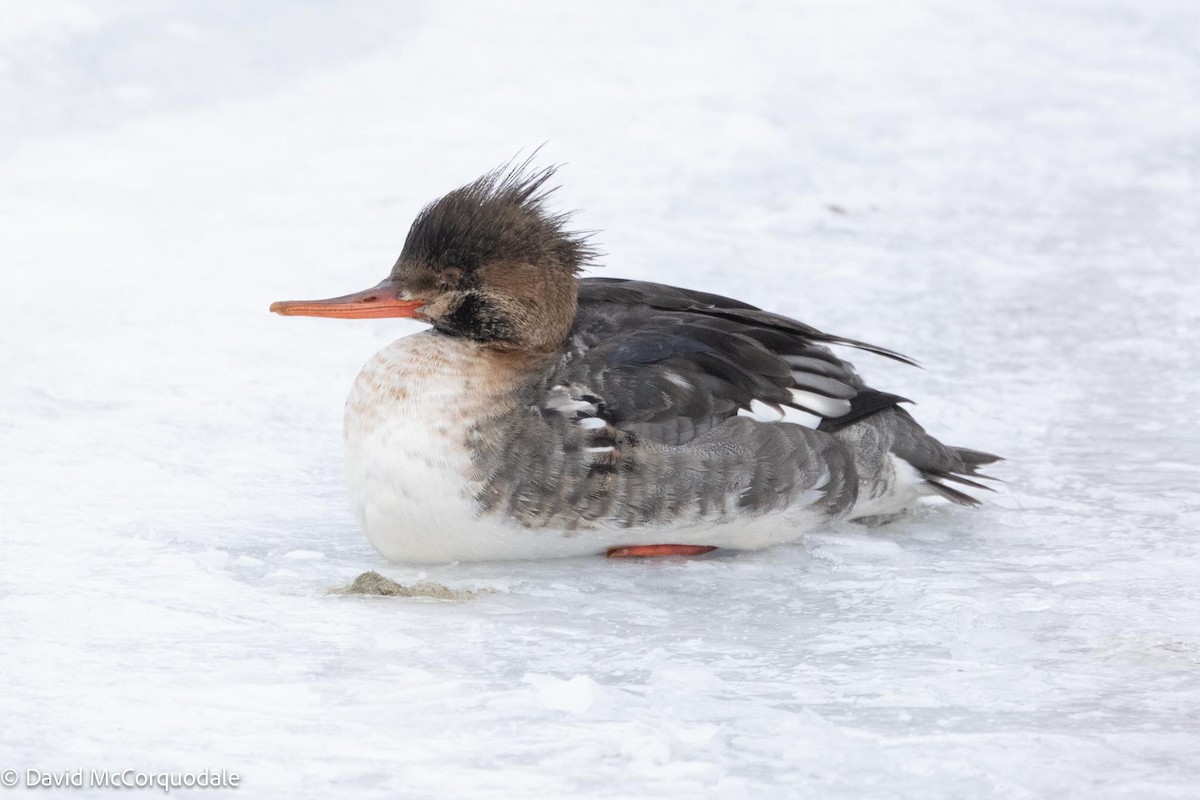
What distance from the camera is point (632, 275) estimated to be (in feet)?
21.6

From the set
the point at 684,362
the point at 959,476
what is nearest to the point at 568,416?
the point at 684,362

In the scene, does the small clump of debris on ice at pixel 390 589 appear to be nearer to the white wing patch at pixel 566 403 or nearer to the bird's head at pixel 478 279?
the white wing patch at pixel 566 403

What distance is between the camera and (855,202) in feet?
25.8

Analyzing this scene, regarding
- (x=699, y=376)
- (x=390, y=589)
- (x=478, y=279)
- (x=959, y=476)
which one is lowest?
→ (x=390, y=589)

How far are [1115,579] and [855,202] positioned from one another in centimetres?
438

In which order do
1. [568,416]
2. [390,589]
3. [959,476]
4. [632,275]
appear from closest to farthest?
1. [390,589]
2. [568,416]
3. [959,476]
4. [632,275]

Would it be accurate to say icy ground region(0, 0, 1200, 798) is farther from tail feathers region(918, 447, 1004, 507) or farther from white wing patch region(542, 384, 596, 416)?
white wing patch region(542, 384, 596, 416)

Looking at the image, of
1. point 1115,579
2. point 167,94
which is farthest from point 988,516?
point 167,94

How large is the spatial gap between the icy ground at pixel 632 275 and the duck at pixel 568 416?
0.48ft

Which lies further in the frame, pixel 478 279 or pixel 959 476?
pixel 959 476

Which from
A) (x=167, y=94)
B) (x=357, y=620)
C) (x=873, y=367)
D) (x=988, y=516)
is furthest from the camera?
(x=167, y=94)

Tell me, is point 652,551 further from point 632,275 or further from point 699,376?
point 632,275

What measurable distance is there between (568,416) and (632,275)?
2830 mm

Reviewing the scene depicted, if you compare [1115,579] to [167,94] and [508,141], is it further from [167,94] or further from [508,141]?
[167,94]
